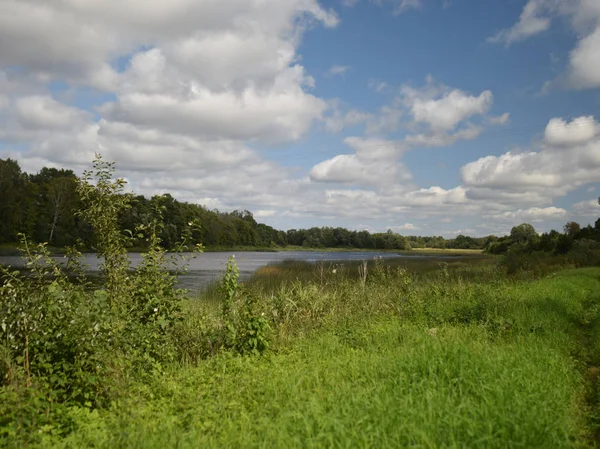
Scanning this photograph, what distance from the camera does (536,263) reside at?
33.9m

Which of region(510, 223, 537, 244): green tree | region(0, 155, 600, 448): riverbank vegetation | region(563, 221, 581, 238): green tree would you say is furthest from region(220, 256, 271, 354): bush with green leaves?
region(510, 223, 537, 244): green tree

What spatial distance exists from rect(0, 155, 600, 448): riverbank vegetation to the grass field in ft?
0.08

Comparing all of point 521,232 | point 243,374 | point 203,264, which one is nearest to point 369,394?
point 243,374

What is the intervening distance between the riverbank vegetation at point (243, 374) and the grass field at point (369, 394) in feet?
0.08

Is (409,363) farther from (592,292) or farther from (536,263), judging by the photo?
(536,263)

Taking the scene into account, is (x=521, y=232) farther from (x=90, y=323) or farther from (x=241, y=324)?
(x=90, y=323)

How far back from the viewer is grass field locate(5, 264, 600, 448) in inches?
170

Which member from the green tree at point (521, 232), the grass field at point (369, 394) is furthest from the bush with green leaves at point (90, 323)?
the green tree at point (521, 232)

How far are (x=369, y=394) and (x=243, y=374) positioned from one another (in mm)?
2005

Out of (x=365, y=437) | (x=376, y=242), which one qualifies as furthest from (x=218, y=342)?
(x=376, y=242)

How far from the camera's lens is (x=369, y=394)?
534 cm

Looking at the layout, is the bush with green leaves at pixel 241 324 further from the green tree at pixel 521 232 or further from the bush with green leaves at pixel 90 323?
the green tree at pixel 521 232

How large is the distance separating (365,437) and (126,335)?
13.4ft

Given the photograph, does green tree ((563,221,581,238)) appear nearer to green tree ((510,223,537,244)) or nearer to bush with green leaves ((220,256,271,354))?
green tree ((510,223,537,244))
